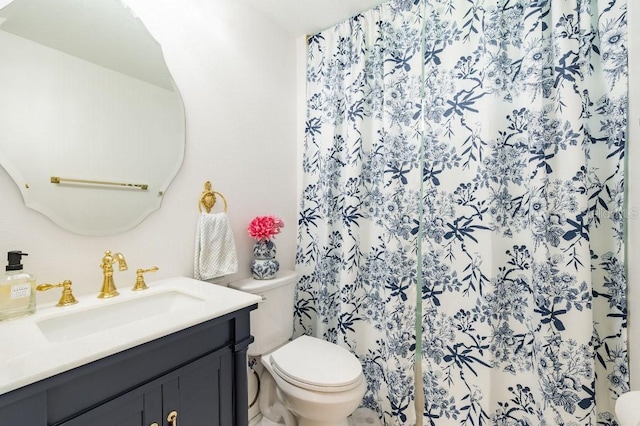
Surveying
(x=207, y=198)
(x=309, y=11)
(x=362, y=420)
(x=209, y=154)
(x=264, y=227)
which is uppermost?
(x=309, y=11)

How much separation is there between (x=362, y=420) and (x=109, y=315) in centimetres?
140

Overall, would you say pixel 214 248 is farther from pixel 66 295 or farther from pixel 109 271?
pixel 66 295

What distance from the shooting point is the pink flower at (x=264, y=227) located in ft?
5.22

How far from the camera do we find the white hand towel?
1381mm

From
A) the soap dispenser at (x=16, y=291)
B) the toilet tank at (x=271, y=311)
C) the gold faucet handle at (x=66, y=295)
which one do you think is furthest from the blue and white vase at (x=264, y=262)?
the soap dispenser at (x=16, y=291)

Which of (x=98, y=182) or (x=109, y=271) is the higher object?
(x=98, y=182)

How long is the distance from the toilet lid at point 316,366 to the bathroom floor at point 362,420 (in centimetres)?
47

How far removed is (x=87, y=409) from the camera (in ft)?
2.20

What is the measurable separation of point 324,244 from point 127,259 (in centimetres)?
103

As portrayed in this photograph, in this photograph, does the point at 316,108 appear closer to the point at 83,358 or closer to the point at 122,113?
the point at 122,113

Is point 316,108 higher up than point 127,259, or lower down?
higher up

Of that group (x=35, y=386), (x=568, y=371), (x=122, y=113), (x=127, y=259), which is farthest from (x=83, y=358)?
(x=568, y=371)

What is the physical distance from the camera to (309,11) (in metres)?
1.72

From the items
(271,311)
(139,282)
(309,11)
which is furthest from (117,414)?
(309,11)
